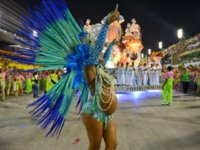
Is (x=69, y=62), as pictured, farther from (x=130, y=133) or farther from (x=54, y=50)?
(x=130, y=133)

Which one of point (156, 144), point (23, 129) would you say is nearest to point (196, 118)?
point (156, 144)

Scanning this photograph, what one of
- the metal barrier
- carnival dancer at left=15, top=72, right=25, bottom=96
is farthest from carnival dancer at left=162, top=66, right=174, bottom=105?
carnival dancer at left=15, top=72, right=25, bottom=96

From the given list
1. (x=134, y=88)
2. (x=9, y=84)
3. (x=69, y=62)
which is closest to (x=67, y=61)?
(x=69, y=62)

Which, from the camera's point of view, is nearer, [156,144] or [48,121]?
[48,121]

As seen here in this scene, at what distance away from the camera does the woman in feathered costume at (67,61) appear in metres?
3.24

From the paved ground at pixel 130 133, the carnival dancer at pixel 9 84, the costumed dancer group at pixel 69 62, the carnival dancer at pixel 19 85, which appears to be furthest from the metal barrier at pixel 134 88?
the costumed dancer group at pixel 69 62

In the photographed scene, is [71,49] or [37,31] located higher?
[37,31]

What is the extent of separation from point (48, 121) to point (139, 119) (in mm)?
5179

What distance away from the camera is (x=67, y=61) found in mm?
3445

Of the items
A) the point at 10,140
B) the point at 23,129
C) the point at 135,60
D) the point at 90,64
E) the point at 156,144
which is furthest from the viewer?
the point at 135,60

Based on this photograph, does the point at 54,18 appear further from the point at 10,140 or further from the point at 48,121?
the point at 10,140

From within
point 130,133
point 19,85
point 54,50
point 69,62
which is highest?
point 54,50

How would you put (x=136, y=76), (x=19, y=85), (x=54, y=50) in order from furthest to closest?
(x=136, y=76)
(x=19, y=85)
(x=54, y=50)

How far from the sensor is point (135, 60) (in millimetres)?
28891
